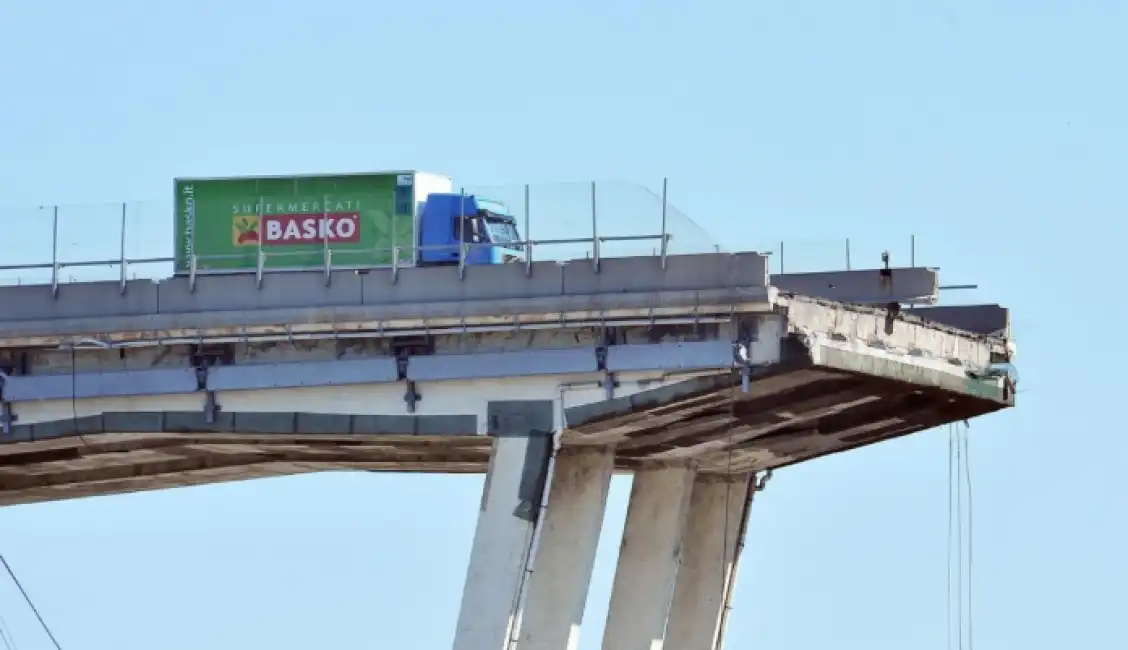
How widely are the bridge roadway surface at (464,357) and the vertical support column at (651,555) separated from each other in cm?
749

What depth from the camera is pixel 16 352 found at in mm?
97500

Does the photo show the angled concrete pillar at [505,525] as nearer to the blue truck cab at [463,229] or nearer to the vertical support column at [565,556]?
the blue truck cab at [463,229]

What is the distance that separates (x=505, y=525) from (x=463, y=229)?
848cm

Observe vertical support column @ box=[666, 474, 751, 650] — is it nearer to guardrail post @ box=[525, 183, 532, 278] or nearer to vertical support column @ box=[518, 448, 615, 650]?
vertical support column @ box=[518, 448, 615, 650]

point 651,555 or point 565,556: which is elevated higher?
point 565,556

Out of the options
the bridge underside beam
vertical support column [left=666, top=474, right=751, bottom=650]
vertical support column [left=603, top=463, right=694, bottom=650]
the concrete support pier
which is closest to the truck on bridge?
the bridge underside beam

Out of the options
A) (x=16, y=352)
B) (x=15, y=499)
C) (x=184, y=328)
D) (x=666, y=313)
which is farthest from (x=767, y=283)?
(x=15, y=499)

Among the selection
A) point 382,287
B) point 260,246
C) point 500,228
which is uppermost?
point 500,228

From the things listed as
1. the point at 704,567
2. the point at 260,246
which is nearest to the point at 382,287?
the point at 260,246

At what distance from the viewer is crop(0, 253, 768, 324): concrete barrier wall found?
90688 mm

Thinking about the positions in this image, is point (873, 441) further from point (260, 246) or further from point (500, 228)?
point (260, 246)

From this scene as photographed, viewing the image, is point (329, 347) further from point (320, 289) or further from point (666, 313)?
point (666, 313)

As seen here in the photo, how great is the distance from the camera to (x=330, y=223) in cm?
9519

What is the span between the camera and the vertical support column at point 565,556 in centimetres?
9919
